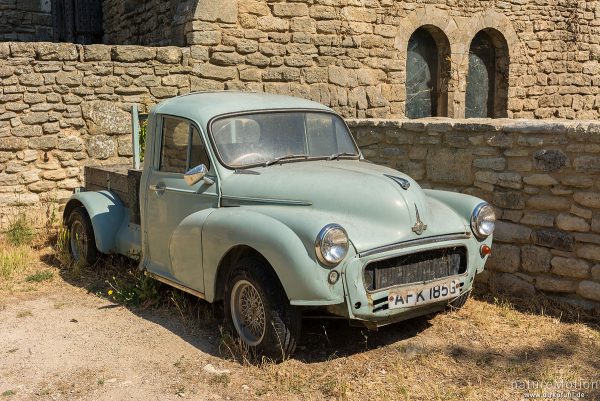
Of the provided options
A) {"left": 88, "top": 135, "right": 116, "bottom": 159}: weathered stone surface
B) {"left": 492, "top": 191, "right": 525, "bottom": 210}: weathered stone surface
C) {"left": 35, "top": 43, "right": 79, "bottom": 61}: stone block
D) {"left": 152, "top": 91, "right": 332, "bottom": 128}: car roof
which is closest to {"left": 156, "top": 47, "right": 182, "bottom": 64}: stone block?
{"left": 35, "top": 43, "right": 79, "bottom": 61}: stone block

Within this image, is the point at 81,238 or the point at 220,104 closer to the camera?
the point at 220,104

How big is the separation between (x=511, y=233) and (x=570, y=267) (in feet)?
1.77

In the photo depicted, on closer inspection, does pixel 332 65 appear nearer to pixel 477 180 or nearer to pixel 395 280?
pixel 477 180

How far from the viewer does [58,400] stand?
382 cm

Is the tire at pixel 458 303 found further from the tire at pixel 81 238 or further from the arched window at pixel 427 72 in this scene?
the arched window at pixel 427 72

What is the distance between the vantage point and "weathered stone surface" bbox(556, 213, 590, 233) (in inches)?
202

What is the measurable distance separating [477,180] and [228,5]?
4431 mm

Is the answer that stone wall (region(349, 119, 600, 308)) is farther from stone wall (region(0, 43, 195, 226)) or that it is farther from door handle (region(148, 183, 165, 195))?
stone wall (region(0, 43, 195, 226))

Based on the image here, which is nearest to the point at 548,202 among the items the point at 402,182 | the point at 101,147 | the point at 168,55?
the point at 402,182

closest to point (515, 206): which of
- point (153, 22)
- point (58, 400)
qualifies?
→ point (58, 400)

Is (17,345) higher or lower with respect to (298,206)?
lower

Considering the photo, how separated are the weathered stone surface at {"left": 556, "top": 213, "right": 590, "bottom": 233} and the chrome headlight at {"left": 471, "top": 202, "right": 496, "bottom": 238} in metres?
0.92

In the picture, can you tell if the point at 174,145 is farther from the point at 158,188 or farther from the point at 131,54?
the point at 131,54

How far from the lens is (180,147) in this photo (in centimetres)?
509
